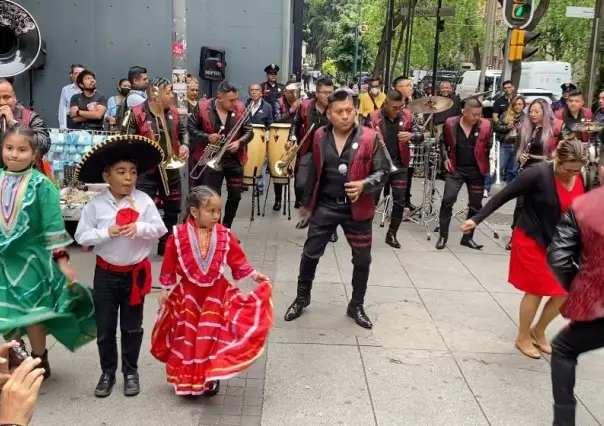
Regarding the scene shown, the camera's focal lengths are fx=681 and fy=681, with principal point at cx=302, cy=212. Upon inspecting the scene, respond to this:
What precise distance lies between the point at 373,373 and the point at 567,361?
4.98 feet

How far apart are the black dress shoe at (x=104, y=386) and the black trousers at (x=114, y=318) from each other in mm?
32

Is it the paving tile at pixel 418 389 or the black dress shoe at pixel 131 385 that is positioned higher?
the black dress shoe at pixel 131 385

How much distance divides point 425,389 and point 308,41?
74.4 metres

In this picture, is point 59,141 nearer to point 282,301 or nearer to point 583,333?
point 282,301

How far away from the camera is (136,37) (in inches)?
500

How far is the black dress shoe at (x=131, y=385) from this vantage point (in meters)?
4.20

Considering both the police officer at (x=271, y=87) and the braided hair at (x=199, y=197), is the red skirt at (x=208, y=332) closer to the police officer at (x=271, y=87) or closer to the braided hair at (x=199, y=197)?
the braided hair at (x=199, y=197)

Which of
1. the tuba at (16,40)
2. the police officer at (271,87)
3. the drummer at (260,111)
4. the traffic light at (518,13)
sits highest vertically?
the traffic light at (518,13)

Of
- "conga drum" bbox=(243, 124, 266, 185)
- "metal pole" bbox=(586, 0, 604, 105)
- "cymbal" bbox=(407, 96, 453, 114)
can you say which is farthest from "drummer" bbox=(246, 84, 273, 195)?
"metal pole" bbox=(586, 0, 604, 105)

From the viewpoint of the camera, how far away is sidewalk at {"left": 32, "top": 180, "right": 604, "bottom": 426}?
407cm

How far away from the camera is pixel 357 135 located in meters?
5.29

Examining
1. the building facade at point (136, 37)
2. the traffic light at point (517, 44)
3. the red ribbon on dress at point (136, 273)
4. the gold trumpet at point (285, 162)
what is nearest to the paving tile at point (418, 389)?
the red ribbon on dress at point (136, 273)

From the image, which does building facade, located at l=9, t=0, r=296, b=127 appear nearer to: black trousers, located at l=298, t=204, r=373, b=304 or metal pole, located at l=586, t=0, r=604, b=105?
metal pole, located at l=586, t=0, r=604, b=105

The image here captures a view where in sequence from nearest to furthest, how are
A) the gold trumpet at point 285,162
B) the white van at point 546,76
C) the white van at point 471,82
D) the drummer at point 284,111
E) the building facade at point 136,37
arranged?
the gold trumpet at point 285,162
the drummer at point 284,111
the building facade at point 136,37
the white van at point 546,76
the white van at point 471,82
